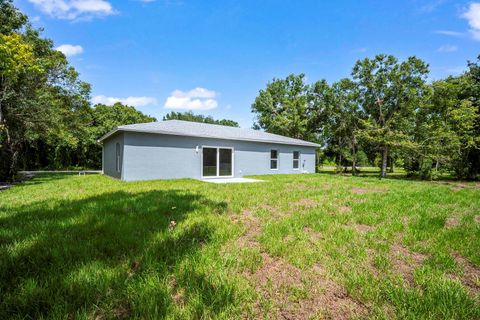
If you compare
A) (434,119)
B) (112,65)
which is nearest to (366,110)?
(434,119)

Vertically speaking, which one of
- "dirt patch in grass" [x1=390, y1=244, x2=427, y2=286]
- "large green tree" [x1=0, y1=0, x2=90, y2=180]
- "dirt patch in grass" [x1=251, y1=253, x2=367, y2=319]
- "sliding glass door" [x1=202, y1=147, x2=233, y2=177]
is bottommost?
"dirt patch in grass" [x1=251, y1=253, x2=367, y2=319]

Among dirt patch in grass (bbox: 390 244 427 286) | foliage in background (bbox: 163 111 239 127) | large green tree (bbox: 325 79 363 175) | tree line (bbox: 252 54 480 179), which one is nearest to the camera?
dirt patch in grass (bbox: 390 244 427 286)

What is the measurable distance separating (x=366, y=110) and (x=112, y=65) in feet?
69.2

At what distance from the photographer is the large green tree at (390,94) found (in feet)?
59.3

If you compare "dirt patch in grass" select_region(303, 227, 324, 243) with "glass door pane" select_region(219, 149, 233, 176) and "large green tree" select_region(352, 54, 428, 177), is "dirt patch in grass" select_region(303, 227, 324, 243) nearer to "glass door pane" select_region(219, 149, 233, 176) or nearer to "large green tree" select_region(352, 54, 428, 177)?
"glass door pane" select_region(219, 149, 233, 176)

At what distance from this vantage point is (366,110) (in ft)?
69.1

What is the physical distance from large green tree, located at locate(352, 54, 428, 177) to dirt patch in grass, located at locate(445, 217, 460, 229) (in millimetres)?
14771

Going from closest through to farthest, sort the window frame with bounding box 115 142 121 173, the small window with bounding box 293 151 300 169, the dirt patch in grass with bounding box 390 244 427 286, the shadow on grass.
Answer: the shadow on grass → the dirt patch in grass with bounding box 390 244 427 286 → the window frame with bounding box 115 142 121 173 → the small window with bounding box 293 151 300 169

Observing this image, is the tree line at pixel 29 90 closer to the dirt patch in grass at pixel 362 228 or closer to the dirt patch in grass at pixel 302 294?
the dirt patch in grass at pixel 302 294

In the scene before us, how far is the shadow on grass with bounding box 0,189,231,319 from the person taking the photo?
1840 mm

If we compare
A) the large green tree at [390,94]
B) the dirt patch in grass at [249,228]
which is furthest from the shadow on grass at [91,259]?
the large green tree at [390,94]

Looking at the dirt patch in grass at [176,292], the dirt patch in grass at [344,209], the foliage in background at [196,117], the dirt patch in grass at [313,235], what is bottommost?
the dirt patch in grass at [176,292]

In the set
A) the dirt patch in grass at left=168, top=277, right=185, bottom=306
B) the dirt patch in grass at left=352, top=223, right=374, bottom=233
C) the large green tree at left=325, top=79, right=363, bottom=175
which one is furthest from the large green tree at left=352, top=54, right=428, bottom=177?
the dirt patch in grass at left=168, top=277, right=185, bottom=306

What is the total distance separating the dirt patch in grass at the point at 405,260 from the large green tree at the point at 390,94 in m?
17.1
